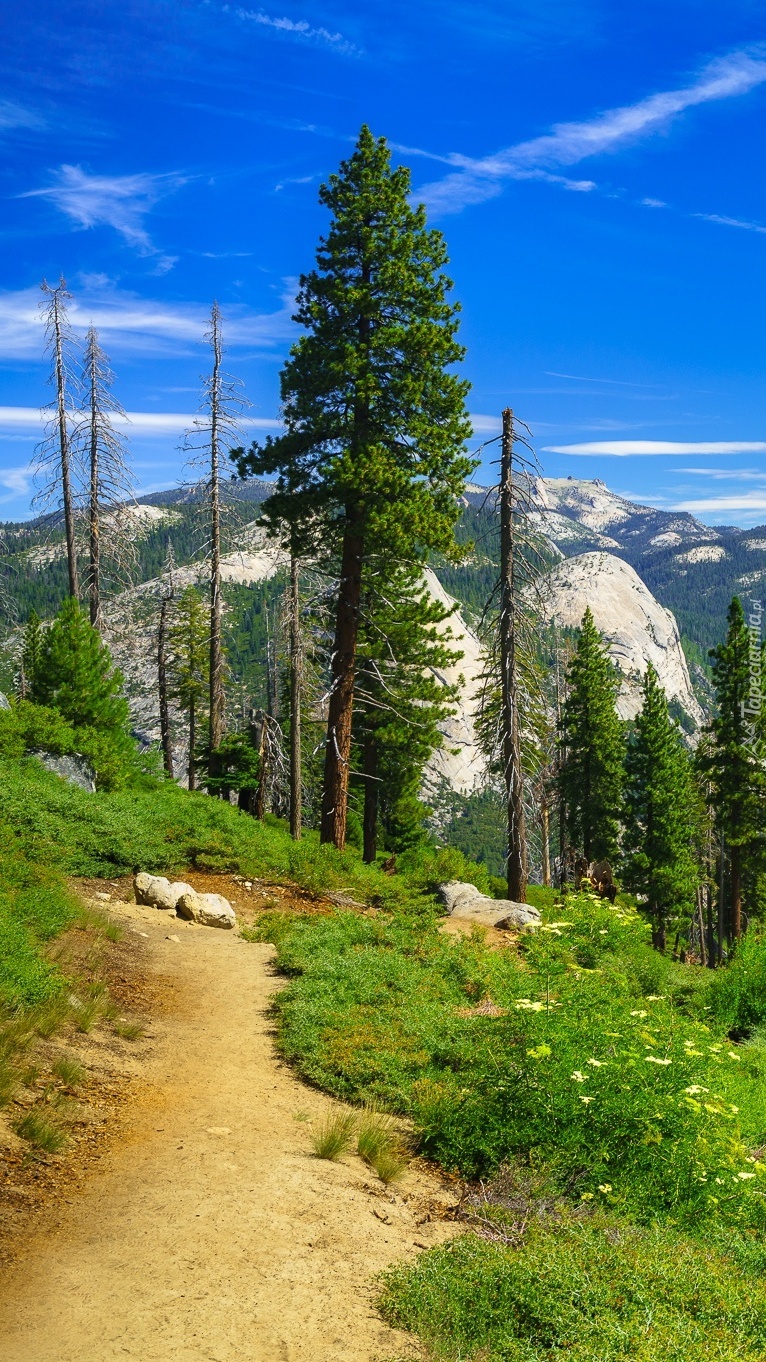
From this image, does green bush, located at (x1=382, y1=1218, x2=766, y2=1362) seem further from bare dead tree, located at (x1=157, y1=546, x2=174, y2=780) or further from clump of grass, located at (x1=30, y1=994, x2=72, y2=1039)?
bare dead tree, located at (x1=157, y1=546, x2=174, y2=780)

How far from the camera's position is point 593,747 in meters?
42.3

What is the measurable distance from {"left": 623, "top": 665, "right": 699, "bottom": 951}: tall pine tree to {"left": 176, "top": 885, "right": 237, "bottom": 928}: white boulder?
30761 mm

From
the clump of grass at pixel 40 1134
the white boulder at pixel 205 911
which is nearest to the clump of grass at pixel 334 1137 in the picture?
the clump of grass at pixel 40 1134

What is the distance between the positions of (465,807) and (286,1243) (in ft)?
528

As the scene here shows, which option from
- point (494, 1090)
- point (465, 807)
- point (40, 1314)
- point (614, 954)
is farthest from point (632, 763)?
point (465, 807)

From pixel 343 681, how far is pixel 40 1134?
39.5 feet

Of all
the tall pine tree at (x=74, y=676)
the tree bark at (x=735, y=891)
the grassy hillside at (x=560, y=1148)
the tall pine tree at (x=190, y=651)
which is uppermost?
the tall pine tree at (x=190, y=651)

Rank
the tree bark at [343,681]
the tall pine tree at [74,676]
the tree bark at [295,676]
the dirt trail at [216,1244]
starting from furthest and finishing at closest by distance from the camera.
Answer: the tree bark at [295,676] < the tall pine tree at [74,676] < the tree bark at [343,681] < the dirt trail at [216,1244]

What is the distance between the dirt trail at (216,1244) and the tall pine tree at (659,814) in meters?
36.2

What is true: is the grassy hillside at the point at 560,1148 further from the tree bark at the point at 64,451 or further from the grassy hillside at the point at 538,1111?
the tree bark at the point at 64,451

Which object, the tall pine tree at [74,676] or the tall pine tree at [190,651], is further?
the tall pine tree at [190,651]

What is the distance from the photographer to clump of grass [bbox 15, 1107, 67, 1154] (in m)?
6.51

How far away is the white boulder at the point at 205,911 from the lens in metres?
14.7

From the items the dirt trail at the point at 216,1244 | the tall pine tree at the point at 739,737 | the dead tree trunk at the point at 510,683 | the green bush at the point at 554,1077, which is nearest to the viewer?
the dirt trail at the point at 216,1244
